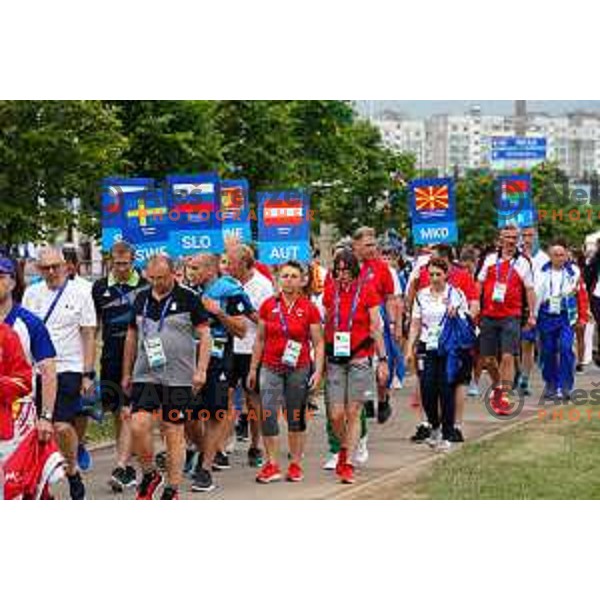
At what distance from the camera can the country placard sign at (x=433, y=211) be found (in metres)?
18.3

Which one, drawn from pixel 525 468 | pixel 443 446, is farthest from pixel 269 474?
pixel 443 446

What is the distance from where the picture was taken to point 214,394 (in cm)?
1163

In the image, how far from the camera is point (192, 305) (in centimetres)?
1037

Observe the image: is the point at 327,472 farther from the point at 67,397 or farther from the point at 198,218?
the point at 198,218

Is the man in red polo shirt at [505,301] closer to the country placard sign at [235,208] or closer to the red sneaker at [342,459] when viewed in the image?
the country placard sign at [235,208]

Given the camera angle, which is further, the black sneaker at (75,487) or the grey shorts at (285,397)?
the grey shorts at (285,397)

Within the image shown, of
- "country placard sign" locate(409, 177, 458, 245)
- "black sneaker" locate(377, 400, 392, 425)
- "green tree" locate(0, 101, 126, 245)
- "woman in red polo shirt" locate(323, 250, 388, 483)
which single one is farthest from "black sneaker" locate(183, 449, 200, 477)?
"green tree" locate(0, 101, 126, 245)

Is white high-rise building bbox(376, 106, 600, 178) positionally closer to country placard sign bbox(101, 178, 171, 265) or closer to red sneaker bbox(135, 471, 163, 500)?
country placard sign bbox(101, 178, 171, 265)

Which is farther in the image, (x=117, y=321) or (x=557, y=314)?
(x=557, y=314)

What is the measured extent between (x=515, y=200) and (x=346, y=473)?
429 inches

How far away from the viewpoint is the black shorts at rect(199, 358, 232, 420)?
1158 centimetres

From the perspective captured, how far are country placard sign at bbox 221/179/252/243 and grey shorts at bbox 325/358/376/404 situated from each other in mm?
4540

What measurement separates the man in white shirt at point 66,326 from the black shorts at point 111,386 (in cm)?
81

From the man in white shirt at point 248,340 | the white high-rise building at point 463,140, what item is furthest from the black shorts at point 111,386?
the white high-rise building at point 463,140
